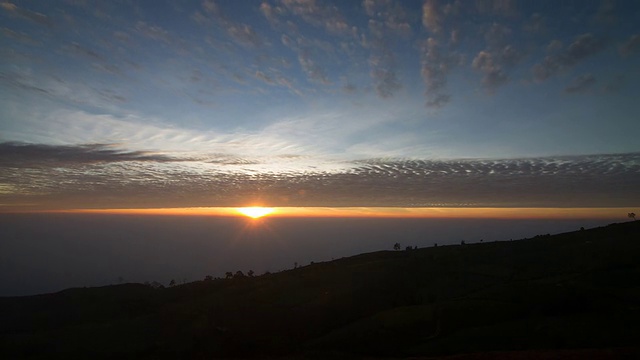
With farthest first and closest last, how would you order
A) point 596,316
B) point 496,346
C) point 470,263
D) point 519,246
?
point 519,246
point 470,263
point 596,316
point 496,346

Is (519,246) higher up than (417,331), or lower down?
higher up

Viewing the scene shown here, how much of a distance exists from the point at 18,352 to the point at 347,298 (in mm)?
32418

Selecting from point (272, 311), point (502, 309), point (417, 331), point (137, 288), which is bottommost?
point (137, 288)

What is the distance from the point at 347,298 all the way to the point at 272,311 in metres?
8.19

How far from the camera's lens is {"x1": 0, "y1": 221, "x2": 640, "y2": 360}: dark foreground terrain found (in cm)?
2492

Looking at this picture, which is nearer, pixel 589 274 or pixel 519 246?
pixel 589 274

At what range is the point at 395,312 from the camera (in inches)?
1297

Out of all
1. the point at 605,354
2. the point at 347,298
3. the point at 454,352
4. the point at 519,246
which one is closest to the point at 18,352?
the point at 347,298

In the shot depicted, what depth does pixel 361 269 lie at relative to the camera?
53.9 metres

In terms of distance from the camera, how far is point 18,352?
3831 centimetres

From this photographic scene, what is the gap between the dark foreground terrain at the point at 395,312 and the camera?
2492 cm

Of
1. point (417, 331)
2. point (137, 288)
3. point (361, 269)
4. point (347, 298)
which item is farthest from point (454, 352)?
point (137, 288)

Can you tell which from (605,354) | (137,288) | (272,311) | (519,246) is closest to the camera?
(605,354)

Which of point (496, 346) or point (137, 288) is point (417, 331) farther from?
point (137, 288)
